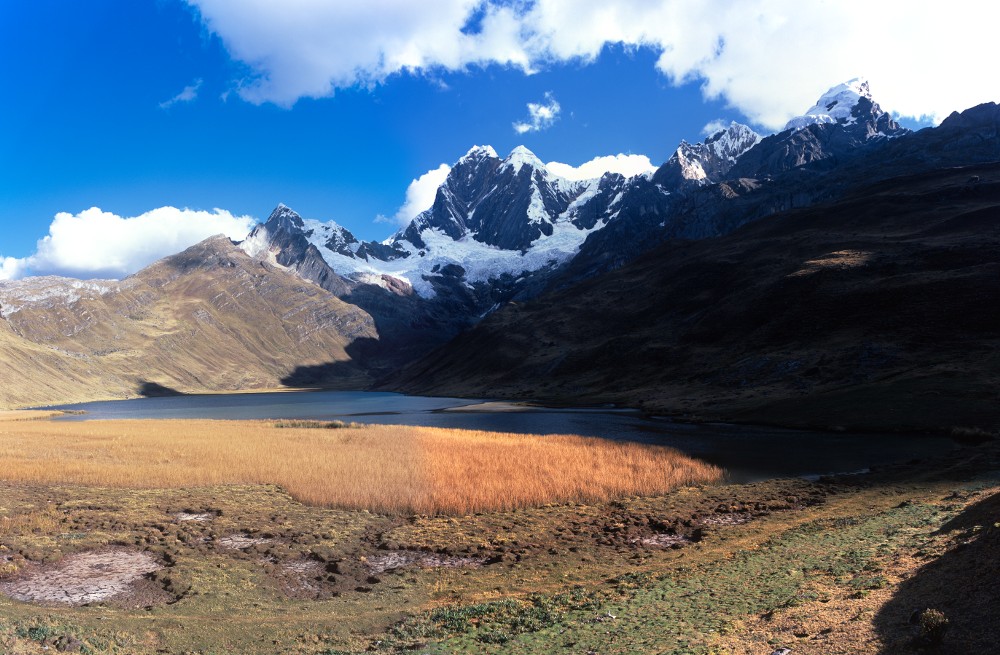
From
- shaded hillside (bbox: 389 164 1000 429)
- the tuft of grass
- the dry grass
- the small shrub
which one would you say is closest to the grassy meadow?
the small shrub

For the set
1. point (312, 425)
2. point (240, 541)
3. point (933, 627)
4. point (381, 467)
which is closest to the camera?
point (933, 627)

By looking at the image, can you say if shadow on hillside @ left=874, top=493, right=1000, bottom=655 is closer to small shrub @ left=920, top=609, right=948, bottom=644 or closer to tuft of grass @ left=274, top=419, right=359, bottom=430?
small shrub @ left=920, top=609, right=948, bottom=644

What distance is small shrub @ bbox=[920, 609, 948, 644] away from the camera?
10570 millimetres

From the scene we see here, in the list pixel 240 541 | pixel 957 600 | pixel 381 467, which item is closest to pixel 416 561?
pixel 240 541

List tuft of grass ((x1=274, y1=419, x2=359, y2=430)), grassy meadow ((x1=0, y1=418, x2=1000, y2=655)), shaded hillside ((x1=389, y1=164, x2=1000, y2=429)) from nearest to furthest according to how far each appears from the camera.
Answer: grassy meadow ((x1=0, y1=418, x2=1000, y2=655))
shaded hillside ((x1=389, y1=164, x2=1000, y2=429))
tuft of grass ((x1=274, y1=419, x2=359, y2=430))

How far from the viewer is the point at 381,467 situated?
127 ft

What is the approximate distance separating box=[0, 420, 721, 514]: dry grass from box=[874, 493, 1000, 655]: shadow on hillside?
1840 cm

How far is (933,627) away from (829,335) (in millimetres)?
112543

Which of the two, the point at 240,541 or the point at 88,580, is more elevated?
the point at 88,580

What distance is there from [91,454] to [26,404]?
192 metres

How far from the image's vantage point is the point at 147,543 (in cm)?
2217

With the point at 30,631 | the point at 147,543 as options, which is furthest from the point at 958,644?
the point at 147,543

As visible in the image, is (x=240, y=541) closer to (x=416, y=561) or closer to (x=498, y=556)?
(x=416, y=561)

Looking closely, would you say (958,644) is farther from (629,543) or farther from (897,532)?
(629,543)
